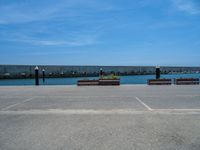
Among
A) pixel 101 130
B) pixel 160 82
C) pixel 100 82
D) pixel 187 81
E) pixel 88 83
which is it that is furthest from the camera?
pixel 187 81

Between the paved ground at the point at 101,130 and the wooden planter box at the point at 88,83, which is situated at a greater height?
the wooden planter box at the point at 88,83

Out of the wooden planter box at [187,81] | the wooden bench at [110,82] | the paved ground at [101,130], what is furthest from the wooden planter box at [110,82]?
the paved ground at [101,130]

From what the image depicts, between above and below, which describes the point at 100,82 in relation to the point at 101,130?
above

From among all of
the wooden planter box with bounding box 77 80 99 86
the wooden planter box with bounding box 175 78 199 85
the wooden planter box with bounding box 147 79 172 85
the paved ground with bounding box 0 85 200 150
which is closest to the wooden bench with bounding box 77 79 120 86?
the wooden planter box with bounding box 77 80 99 86

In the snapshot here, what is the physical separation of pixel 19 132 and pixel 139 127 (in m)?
3.47

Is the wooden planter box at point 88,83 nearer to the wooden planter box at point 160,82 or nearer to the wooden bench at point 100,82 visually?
the wooden bench at point 100,82

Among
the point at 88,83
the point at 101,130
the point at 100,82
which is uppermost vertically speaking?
the point at 100,82

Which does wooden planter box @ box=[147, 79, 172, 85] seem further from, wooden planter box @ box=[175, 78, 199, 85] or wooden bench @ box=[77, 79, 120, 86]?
wooden bench @ box=[77, 79, 120, 86]

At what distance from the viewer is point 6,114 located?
10938mm

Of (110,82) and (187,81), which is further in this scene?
(187,81)

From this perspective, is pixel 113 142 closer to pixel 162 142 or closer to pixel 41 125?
pixel 162 142

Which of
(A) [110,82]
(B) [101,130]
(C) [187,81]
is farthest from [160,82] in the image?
(B) [101,130]

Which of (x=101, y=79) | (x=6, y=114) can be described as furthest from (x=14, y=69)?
(x=6, y=114)

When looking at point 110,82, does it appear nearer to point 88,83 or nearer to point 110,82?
point 110,82
